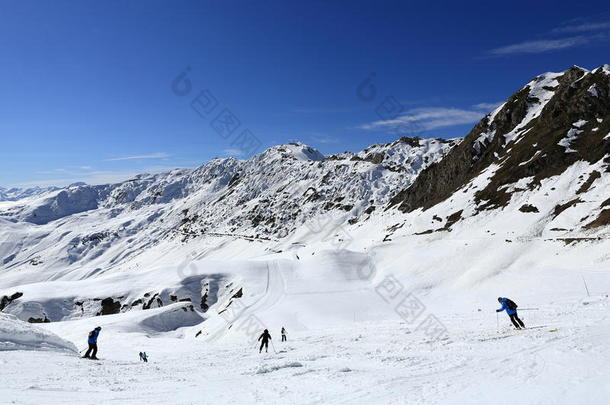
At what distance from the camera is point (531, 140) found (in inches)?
2904

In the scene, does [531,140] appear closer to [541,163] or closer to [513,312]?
[541,163]

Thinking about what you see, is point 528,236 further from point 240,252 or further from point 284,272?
point 240,252

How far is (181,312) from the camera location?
169 ft

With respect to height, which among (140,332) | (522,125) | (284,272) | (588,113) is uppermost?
(522,125)

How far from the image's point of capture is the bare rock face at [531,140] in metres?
62.8

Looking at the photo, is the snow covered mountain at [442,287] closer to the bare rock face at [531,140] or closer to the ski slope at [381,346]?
the ski slope at [381,346]

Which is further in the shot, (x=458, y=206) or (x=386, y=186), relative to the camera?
(x=386, y=186)

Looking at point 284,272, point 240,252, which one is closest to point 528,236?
point 284,272

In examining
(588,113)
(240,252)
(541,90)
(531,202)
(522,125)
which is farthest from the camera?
(240,252)

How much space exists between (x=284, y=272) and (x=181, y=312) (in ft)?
52.8

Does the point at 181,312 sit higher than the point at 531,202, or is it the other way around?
the point at 531,202

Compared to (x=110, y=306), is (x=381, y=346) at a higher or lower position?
lower

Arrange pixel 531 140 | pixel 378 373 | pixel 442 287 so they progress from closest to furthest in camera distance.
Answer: pixel 378 373, pixel 442 287, pixel 531 140

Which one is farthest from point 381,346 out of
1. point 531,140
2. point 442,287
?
point 531,140
